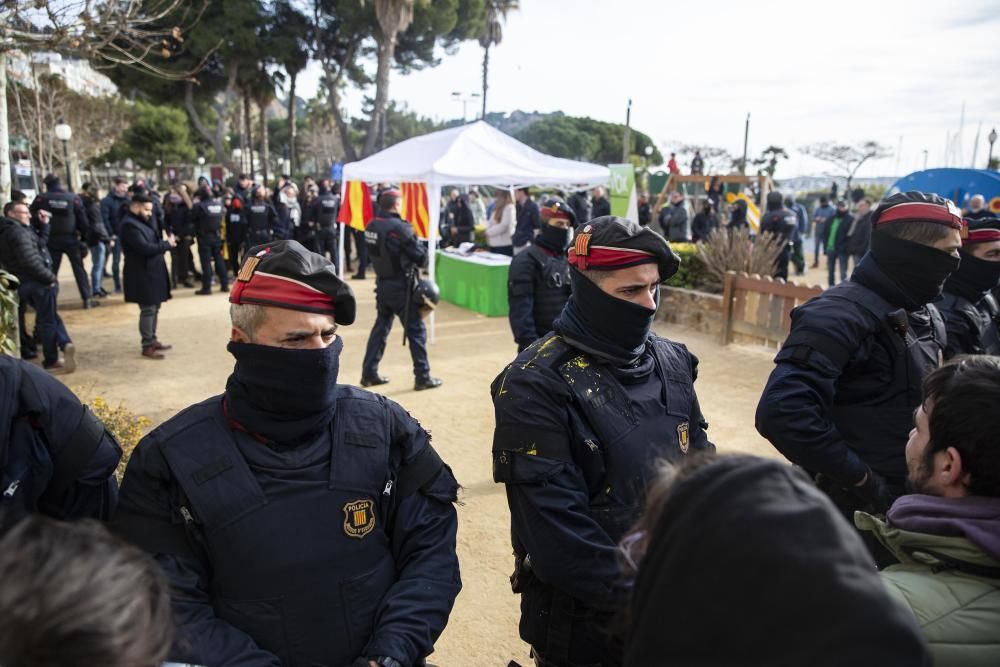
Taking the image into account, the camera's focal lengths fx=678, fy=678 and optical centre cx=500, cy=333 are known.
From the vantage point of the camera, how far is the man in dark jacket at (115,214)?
1191 cm

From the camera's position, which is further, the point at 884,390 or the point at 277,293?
the point at 884,390

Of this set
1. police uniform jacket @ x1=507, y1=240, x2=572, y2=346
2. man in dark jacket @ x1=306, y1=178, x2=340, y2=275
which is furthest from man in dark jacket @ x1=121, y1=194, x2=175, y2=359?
man in dark jacket @ x1=306, y1=178, x2=340, y2=275

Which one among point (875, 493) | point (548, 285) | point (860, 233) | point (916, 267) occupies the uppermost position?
point (916, 267)

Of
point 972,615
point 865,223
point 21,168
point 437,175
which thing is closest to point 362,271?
point 437,175

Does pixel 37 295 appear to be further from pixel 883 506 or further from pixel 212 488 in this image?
pixel 883 506

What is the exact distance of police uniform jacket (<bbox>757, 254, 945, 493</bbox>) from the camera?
2.40m

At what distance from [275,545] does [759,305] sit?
26.1 ft

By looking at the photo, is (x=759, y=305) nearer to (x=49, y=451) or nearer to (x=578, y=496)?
(x=578, y=496)

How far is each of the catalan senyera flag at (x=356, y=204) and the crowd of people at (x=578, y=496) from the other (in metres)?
9.85

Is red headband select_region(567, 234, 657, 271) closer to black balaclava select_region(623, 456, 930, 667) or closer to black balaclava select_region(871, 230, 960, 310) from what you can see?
black balaclava select_region(871, 230, 960, 310)

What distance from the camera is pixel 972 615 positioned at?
1262 millimetres

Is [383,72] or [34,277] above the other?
[383,72]

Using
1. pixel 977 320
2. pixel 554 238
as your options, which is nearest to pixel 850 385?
pixel 977 320

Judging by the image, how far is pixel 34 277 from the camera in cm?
729
